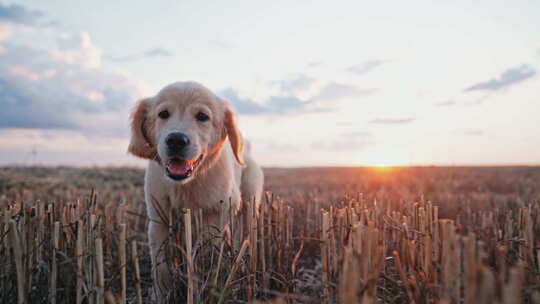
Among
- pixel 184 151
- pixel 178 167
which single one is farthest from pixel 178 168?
pixel 184 151

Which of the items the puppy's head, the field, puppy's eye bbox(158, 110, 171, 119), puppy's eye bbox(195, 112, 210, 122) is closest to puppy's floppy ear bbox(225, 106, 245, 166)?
the puppy's head

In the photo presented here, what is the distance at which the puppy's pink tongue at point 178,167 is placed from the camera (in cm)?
345

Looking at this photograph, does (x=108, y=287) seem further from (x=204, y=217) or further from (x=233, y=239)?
(x=204, y=217)

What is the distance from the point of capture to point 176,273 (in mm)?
2471

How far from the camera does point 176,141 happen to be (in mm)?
3334

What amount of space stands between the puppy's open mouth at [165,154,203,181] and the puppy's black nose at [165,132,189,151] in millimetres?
123

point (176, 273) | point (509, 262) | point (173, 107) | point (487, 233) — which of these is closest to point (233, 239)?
point (176, 273)

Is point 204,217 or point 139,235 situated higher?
point 204,217

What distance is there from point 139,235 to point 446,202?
5.02 metres

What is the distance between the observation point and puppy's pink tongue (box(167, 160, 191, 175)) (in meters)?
3.45

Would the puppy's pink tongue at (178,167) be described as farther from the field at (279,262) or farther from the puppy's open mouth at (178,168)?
the field at (279,262)

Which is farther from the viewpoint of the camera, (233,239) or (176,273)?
(233,239)

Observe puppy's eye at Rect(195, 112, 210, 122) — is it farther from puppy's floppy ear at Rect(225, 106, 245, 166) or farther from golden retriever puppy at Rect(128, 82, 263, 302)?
puppy's floppy ear at Rect(225, 106, 245, 166)

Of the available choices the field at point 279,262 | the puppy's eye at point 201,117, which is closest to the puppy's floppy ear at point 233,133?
the puppy's eye at point 201,117
